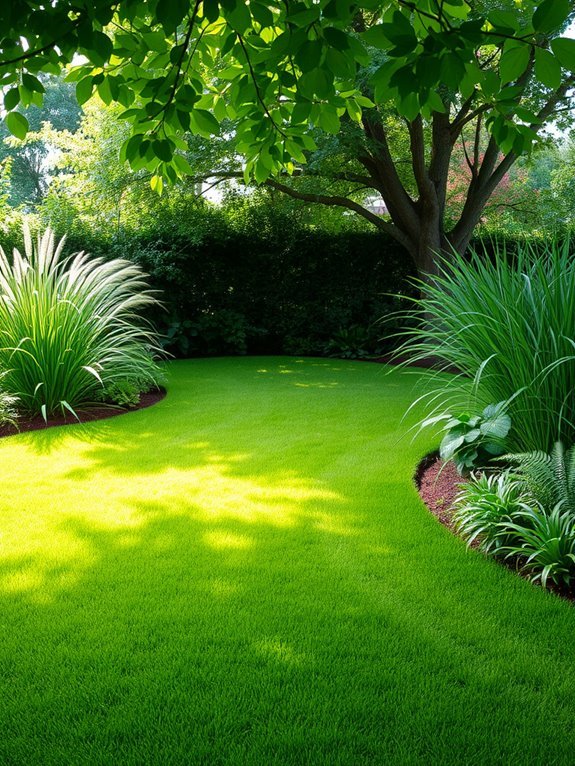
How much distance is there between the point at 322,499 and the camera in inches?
155

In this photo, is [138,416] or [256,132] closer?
[256,132]

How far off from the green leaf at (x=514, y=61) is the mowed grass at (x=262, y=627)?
194 cm

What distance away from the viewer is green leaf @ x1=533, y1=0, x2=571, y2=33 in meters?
1.38

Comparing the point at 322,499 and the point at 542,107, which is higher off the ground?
the point at 542,107

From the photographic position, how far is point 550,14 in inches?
55.1

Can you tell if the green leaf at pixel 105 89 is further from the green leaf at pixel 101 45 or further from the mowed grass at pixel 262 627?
the mowed grass at pixel 262 627

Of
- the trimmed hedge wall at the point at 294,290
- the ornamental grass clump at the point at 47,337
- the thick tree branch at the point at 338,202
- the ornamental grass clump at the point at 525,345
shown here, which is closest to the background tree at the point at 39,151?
the trimmed hedge wall at the point at 294,290

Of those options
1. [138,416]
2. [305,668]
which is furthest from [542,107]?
[305,668]

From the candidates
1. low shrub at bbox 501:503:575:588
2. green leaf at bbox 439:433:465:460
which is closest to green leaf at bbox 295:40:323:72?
low shrub at bbox 501:503:575:588

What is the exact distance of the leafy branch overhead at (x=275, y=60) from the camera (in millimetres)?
1537

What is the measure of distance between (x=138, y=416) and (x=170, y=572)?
359cm

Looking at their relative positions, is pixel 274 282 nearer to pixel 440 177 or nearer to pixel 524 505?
pixel 440 177

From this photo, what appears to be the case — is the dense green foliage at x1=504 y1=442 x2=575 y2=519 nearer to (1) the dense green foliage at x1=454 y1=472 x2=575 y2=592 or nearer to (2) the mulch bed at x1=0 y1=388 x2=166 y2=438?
(1) the dense green foliage at x1=454 y1=472 x2=575 y2=592

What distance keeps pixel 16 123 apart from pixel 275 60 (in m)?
0.89
